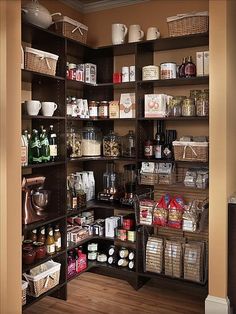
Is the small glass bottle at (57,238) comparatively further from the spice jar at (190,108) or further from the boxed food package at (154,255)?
the spice jar at (190,108)

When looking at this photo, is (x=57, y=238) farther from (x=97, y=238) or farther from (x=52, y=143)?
(x=52, y=143)

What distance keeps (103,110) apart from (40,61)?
870mm

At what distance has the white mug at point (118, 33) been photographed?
3.38 m

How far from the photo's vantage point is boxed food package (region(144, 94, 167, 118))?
3160 mm

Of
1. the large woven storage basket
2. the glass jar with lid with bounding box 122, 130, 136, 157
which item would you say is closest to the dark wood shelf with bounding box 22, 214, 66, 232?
the large woven storage basket

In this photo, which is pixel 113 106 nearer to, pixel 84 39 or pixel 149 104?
pixel 149 104

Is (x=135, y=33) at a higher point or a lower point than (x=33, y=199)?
higher

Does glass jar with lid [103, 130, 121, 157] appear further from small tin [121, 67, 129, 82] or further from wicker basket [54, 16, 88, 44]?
wicker basket [54, 16, 88, 44]

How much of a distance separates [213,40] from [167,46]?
738 millimetres

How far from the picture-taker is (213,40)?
→ 263 cm

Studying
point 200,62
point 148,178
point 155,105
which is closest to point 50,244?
point 148,178

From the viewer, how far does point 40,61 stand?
2875mm

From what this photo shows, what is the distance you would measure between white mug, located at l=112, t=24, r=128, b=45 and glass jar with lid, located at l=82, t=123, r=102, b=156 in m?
0.84

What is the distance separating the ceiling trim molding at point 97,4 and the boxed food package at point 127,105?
0.92 m
